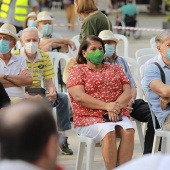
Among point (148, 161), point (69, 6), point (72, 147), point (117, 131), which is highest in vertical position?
point (148, 161)

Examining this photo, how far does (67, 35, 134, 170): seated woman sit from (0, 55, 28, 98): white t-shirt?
0.67 meters

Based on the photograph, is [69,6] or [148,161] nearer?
[148,161]

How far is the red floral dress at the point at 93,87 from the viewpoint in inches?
264

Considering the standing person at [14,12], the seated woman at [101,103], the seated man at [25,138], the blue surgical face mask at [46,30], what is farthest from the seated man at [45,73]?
the standing person at [14,12]

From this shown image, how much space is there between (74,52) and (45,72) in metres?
2.58

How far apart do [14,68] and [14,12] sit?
6172 millimetres

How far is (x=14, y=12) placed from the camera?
13.4 metres

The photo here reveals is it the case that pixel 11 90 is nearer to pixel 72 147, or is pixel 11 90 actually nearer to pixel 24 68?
pixel 24 68

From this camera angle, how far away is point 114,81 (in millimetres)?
6875

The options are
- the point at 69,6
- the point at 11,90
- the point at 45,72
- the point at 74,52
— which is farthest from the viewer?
the point at 69,6

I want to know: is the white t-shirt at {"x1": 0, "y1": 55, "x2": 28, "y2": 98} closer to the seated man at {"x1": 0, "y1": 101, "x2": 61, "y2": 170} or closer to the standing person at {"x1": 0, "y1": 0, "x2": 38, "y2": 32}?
the seated man at {"x1": 0, "y1": 101, "x2": 61, "y2": 170}

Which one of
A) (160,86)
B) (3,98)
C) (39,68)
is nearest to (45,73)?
(39,68)

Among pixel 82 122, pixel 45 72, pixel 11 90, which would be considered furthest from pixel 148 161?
pixel 45 72

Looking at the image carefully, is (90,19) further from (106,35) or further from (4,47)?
(4,47)
